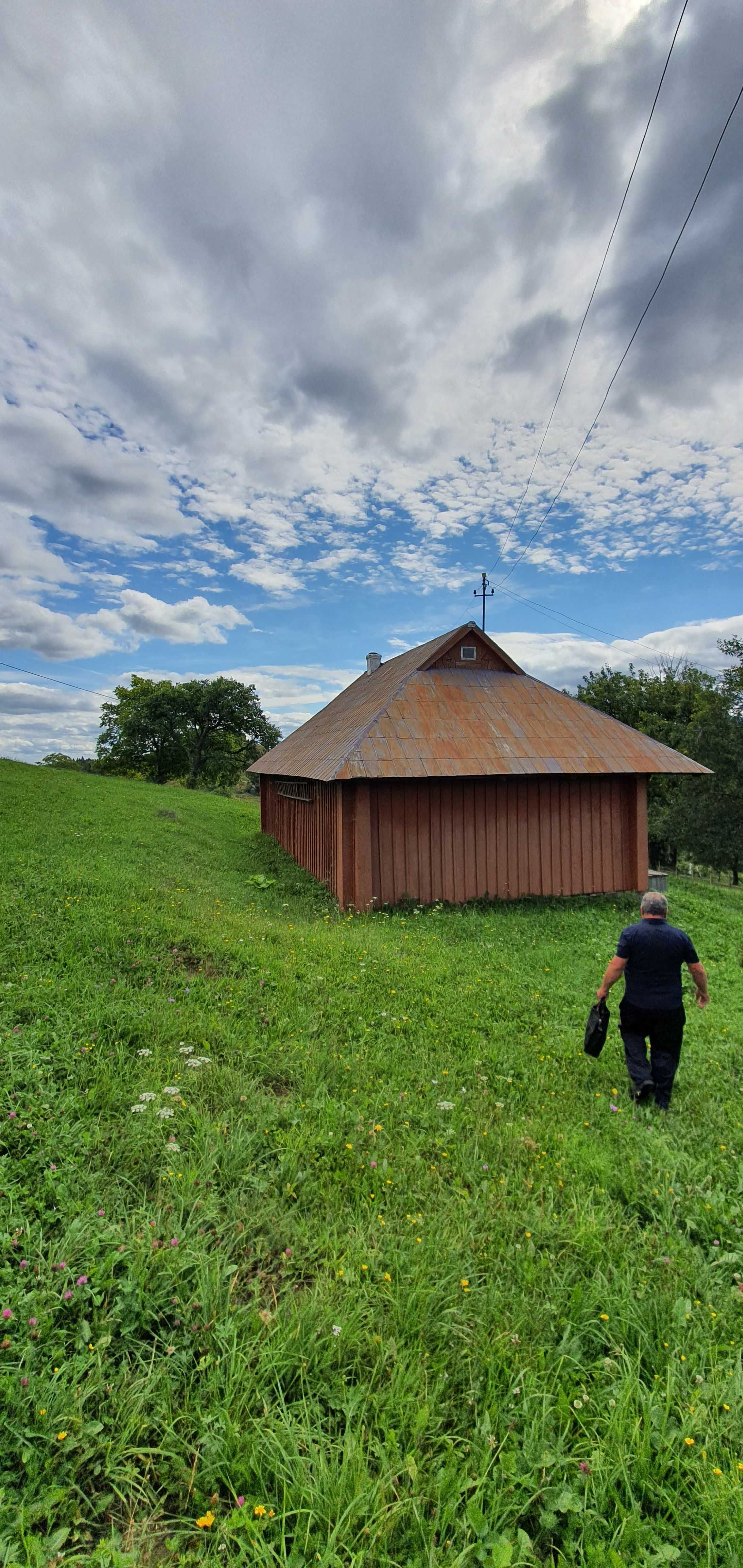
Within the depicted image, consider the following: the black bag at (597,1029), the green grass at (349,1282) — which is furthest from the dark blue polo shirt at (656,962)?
the green grass at (349,1282)

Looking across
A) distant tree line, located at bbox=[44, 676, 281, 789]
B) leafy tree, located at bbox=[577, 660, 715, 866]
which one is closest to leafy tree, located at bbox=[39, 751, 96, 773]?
distant tree line, located at bbox=[44, 676, 281, 789]

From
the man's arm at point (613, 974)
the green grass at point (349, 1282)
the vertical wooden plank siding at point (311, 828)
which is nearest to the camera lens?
the green grass at point (349, 1282)

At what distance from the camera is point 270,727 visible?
135 ft

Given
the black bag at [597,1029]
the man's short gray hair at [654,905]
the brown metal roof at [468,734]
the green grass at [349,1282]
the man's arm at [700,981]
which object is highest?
the brown metal roof at [468,734]

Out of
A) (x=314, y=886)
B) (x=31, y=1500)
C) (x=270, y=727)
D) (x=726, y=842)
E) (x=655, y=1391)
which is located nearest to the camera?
(x=31, y=1500)

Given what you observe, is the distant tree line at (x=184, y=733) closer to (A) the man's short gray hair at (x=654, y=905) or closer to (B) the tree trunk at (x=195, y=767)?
(B) the tree trunk at (x=195, y=767)

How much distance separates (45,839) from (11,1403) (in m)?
9.32

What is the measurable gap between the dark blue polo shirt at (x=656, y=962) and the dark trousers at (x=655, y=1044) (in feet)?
0.21

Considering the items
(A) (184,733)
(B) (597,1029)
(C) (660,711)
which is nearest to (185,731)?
(A) (184,733)

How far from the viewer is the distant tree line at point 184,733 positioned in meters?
38.6

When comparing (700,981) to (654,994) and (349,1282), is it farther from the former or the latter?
(349,1282)

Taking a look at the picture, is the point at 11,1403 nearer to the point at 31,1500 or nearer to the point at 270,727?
the point at 31,1500

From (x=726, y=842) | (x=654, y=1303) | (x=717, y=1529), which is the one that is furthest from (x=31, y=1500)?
(x=726, y=842)

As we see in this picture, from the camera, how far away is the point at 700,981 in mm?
4574
